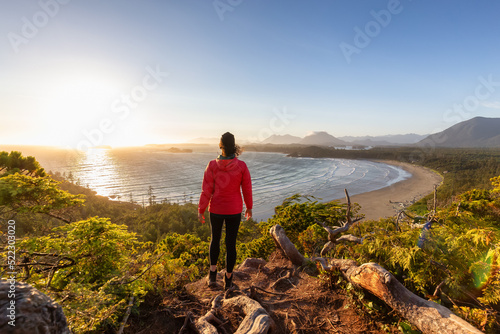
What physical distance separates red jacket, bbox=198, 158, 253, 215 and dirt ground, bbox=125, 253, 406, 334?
1.24m

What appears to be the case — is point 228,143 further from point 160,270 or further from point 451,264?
point 451,264

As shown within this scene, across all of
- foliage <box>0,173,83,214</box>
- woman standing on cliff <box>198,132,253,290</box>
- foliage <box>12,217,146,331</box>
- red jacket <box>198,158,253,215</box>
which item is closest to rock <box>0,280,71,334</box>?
foliage <box>12,217,146,331</box>

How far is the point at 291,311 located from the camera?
9.30ft

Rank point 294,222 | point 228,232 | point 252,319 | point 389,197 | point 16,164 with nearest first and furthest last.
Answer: point 252,319 → point 228,232 → point 16,164 → point 294,222 → point 389,197

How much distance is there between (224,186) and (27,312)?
7.21ft

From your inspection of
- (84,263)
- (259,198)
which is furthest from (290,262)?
(259,198)

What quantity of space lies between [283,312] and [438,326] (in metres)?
1.60

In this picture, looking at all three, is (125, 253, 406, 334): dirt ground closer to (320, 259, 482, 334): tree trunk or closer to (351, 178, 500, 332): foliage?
(320, 259, 482, 334): tree trunk

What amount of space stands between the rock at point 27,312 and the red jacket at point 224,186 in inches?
80.4

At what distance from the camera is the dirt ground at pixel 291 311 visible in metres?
2.47

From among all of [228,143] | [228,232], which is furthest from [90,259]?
[228,143]

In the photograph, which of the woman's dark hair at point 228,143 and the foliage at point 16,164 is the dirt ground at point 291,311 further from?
the foliage at point 16,164

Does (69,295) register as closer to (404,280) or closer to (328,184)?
(404,280)

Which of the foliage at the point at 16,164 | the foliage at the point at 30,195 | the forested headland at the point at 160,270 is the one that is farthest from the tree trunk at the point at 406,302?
the foliage at the point at 16,164
